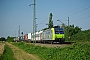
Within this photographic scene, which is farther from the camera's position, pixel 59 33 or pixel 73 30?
pixel 73 30

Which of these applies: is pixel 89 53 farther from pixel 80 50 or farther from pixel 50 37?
pixel 50 37

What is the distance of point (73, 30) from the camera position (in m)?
65.6

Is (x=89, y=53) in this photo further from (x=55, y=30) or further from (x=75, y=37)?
(x=75, y=37)

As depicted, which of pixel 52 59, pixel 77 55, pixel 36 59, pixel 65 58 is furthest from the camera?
pixel 36 59

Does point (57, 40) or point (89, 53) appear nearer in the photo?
point (89, 53)

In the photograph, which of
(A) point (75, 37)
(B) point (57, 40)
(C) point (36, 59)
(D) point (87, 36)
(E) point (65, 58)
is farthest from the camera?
(A) point (75, 37)

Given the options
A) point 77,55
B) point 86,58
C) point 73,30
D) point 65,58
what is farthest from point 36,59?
point 73,30

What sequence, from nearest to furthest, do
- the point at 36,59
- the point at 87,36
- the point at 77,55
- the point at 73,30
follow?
the point at 77,55
the point at 36,59
the point at 87,36
the point at 73,30

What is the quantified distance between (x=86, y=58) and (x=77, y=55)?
137cm

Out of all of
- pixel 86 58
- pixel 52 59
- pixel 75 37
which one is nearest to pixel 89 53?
pixel 86 58

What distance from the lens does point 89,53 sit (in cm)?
1408

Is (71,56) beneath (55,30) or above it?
beneath

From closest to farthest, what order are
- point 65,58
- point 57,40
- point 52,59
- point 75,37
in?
point 65,58 < point 52,59 < point 57,40 < point 75,37

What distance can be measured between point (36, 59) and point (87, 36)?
1283 inches
